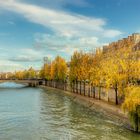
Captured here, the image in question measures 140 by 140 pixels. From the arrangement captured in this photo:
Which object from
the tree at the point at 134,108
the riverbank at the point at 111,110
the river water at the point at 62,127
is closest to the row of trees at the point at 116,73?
the tree at the point at 134,108

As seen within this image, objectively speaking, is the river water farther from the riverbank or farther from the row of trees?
the row of trees

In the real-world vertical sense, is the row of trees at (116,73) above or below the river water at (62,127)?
above

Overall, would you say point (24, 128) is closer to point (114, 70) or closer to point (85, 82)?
point (114, 70)

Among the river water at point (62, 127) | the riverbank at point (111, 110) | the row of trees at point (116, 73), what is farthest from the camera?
the riverbank at point (111, 110)

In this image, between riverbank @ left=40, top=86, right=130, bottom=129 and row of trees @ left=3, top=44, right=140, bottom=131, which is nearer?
row of trees @ left=3, top=44, right=140, bottom=131

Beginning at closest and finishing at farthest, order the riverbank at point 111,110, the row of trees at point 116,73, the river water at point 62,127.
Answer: the river water at point 62,127, the row of trees at point 116,73, the riverbank at point 111,110

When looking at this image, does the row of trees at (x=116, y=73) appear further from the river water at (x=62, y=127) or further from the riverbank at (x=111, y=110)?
the river water at (x=62, y=127)

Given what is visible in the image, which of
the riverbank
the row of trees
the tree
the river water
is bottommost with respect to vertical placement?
the river water

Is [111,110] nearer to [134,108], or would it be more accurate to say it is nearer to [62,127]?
[62,127]

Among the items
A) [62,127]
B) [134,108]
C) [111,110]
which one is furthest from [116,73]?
[134,108]

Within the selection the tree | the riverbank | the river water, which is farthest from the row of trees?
the river water

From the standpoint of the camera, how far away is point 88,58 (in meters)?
83.0

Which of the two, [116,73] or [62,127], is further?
[116,73]

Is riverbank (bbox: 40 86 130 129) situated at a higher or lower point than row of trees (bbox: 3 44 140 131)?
lower
